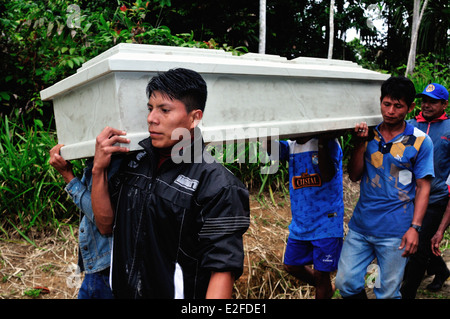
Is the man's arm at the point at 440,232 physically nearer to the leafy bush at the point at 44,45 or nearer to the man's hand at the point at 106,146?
the man's hand at the point at 106,146

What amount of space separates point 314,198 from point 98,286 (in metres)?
1.54

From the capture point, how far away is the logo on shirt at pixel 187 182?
1278mm

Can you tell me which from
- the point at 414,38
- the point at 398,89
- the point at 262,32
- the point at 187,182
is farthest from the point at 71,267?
the point at 414,38

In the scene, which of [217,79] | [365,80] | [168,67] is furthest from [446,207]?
[168,67]

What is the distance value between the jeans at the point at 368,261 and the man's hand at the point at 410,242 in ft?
0.15

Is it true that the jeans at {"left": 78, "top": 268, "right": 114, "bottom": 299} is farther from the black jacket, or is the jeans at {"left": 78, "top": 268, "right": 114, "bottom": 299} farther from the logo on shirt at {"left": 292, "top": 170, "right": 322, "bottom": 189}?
the logo on shirt at {"left": 292, "top": 170, "right": 322, "bottom": 189}

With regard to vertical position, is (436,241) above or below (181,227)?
below

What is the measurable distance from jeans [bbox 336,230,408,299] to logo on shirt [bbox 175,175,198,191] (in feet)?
4.96

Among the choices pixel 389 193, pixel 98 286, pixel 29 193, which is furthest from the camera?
pixel 29 193

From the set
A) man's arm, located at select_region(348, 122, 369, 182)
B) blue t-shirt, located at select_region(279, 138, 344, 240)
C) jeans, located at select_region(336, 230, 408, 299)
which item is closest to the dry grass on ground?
blue t-shirt, located at select_region(279, 138, 344, 240)

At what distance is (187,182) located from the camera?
50.8 inches

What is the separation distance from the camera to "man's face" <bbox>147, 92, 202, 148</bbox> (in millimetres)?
1304

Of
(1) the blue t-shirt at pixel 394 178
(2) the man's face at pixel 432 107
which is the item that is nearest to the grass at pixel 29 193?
(1) the blue t-shirt at pixel 394 178

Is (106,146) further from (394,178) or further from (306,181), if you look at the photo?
(394,178)
